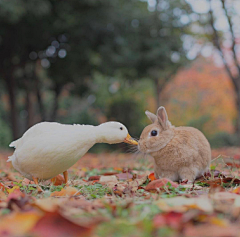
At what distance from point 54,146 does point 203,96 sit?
18.9 meters

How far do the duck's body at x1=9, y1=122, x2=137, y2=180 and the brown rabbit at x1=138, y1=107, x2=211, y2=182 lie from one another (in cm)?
33

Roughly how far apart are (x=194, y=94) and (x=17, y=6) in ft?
46.4

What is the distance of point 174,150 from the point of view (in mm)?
2736

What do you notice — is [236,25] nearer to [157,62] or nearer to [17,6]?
[157,62]

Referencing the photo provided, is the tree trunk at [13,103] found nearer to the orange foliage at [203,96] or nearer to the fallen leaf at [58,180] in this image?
the orange foliage at [203,96]

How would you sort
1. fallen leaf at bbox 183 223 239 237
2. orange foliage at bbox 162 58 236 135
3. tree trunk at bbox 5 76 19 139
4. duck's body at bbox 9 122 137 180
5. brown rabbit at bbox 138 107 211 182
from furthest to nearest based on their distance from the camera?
orange foliage at bbox 162 58 236 135, tree trunk at bbox 5 76 19 139, brown rabbit at bbox 138 107 211 182, duck's body at bbox 9 122 137 180, fallen leaf at bbox 183 223 239 237

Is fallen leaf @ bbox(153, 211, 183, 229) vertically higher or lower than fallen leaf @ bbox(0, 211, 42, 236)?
lower

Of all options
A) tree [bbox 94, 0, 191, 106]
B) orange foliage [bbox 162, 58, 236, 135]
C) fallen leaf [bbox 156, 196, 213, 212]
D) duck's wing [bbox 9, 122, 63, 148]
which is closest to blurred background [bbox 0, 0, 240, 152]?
tree [bbox 94, 0, 191, 106]

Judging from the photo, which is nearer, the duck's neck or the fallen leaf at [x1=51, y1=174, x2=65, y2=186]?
the duck's neck

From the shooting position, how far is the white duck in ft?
8.09

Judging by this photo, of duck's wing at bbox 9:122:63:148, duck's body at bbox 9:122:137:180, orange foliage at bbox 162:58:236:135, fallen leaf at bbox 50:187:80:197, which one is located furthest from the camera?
orange foliage at bbox 162:58:236:135

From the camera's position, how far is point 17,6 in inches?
337

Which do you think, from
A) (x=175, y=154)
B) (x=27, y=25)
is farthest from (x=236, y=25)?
(x=175, y=154)

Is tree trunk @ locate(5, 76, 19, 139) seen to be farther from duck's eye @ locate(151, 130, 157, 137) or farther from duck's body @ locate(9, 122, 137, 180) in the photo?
duck's eye @ locate(151, 130, 157, 137)
